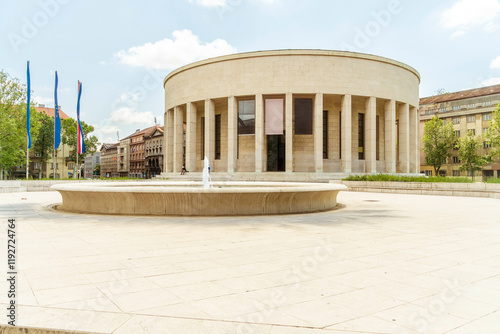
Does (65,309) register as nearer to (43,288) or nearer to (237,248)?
(43,288)

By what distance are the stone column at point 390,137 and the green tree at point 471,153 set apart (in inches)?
1379

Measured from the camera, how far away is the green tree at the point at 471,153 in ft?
207

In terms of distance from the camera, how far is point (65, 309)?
3574mm

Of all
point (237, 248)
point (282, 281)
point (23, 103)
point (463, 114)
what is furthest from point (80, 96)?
point (463, 114)

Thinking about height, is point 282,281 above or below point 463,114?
below

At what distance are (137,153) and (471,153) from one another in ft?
318

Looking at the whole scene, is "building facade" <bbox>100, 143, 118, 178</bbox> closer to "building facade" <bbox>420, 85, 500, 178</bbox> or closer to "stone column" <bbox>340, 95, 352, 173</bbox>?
"building facade" <bbox>420, 85, 500, 178</bbox>

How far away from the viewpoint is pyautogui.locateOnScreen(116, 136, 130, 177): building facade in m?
130

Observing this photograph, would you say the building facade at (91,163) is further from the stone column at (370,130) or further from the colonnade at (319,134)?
the stone column at (370,130)

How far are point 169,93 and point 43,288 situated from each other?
134 feet

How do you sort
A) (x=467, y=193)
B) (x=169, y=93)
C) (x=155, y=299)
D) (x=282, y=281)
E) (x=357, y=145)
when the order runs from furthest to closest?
(x=169, y=93) < (x=357, y=145) < (x=467, y=193) < (x=282, y=281) < (x=155, y=299)

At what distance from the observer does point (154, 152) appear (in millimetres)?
108188

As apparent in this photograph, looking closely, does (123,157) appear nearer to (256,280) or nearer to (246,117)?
(246,117)

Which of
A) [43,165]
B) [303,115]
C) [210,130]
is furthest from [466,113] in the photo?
[43,165]
